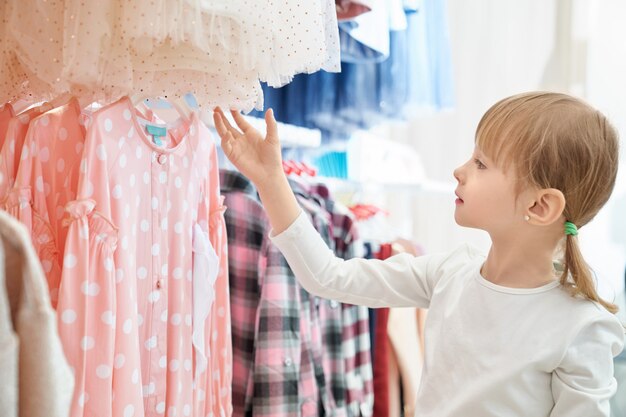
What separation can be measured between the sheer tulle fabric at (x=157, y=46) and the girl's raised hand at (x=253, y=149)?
5 cm

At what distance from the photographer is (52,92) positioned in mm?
1094

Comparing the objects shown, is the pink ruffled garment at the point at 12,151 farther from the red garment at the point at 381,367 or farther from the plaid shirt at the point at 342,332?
the red garment at the point at 381,367

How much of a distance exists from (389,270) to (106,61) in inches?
26.6

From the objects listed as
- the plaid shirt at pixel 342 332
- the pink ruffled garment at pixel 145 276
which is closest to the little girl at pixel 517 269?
the pink ruffled garment at pixel 145 276

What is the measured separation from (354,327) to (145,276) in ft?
2.51

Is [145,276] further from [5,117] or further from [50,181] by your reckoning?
[5,117]

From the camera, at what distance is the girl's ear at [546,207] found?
1.15 meters

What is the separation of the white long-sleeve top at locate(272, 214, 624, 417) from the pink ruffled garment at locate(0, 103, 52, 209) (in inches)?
18.1

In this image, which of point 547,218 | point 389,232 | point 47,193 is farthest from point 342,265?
point 389,232

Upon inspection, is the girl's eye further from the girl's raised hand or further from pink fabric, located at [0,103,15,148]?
pink fabric, located at [0,103,15,148]

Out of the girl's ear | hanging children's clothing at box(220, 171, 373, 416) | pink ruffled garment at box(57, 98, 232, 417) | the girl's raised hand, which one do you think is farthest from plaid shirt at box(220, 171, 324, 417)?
the girl's ear

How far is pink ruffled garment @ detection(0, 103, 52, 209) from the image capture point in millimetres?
1011

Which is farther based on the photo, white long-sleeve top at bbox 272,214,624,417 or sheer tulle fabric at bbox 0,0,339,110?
white long-sleeve top at bbox 272,214,624,417

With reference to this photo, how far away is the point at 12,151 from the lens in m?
1.03
